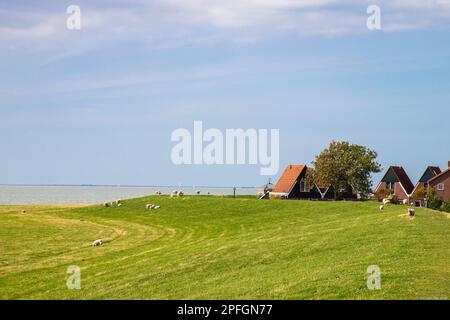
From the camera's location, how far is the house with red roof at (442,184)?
317ft

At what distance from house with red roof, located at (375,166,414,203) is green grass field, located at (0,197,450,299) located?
50.2 meters

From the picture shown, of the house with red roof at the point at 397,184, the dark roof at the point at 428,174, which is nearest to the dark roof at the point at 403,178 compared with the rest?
the house with red roof at the point at 397,184

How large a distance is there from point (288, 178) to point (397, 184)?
2387 cm

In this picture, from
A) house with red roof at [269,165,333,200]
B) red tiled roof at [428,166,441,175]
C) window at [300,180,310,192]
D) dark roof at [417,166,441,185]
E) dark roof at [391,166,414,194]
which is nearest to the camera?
house with red roof at [269,165,333,200]

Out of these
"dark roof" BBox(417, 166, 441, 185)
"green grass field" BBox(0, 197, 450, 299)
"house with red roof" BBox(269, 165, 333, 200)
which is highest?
"dark roof" BBox(417, 166, 441, 185)

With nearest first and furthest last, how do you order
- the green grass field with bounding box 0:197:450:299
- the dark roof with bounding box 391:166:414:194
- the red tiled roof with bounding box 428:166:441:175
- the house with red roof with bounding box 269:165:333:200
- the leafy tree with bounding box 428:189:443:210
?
the green grass field with bounding box 0:197:450:299
the leafy tree with bounding box 428:189:443:210
the house with red roof with bounding box 269:165:333:200
the red tiled roof with bounding box 428:166:441:175
the dark roof with bounding box 391:166:414:194

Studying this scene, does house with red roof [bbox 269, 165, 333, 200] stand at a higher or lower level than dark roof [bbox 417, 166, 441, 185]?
lower

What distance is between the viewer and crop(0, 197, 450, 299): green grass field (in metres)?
23.4

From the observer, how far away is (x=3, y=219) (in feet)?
257

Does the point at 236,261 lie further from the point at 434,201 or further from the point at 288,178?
the point at 288,178

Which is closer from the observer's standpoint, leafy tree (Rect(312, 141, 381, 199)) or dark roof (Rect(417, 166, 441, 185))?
leafy tree (Rect(312, 141, 381, 199))

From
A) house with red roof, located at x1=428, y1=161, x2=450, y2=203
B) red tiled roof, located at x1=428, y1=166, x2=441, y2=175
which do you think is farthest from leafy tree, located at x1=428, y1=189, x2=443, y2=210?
red tiled roof, located at x1=428, y1=166, x2=441, y2=175

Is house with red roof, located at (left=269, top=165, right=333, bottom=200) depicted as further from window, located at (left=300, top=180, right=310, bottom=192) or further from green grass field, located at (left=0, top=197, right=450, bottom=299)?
green grass field, located at (left=0, top=197, right=450, bottom=299)

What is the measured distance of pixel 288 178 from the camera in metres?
104
